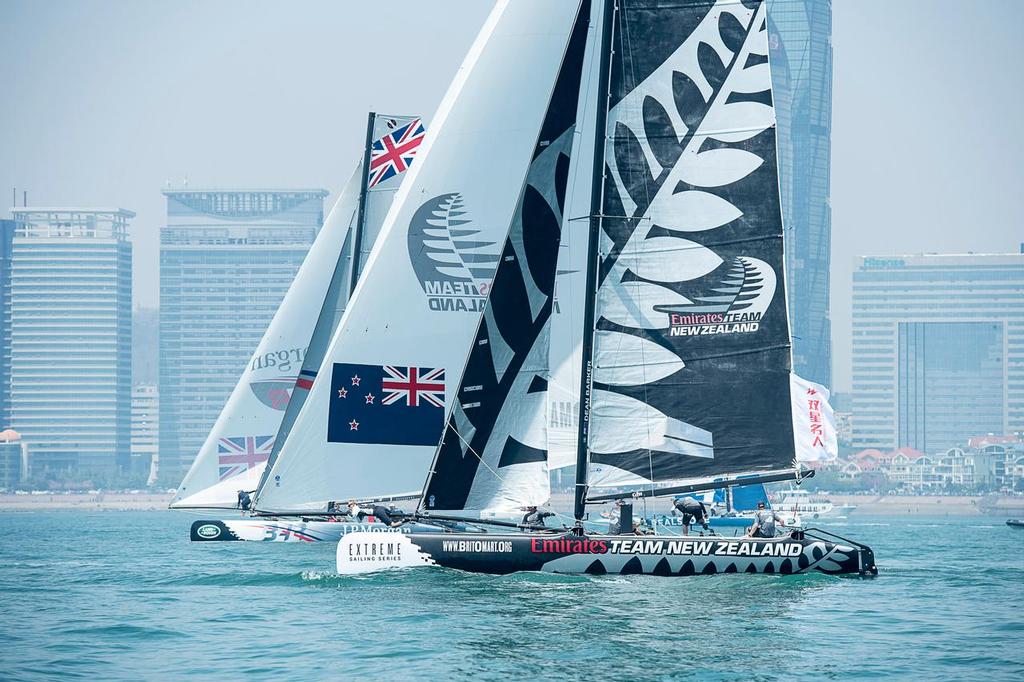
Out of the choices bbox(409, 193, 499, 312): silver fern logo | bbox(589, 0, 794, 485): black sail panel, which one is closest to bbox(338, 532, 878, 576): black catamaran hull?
bbox(589, 0, 794, 485): black sail panel

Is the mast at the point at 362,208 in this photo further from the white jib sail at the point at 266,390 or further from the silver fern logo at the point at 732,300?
the silver fern logo at the point at 732,300

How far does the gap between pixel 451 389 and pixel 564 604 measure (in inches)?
345

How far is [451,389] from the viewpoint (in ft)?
109

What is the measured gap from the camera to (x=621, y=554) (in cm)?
2755

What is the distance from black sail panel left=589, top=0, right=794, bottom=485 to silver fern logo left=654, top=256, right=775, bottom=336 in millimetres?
25

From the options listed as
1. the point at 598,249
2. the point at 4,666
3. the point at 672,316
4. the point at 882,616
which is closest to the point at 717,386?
the point at 672,316

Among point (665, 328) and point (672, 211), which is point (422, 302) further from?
point (672, 211)

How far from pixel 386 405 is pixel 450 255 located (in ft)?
11.8

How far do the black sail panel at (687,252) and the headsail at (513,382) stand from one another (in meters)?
1.37

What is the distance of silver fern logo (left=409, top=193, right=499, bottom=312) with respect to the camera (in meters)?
32.5

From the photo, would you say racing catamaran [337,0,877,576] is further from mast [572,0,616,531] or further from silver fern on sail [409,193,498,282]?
silver fern on sail [409,193,498,282]

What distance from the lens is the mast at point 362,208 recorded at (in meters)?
43.6

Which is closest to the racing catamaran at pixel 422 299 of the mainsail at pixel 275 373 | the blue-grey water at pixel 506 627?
the blue-grey water at pixel 506 627

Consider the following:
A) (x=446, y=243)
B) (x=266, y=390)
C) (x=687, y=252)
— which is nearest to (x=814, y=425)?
(x=266, y=390)
